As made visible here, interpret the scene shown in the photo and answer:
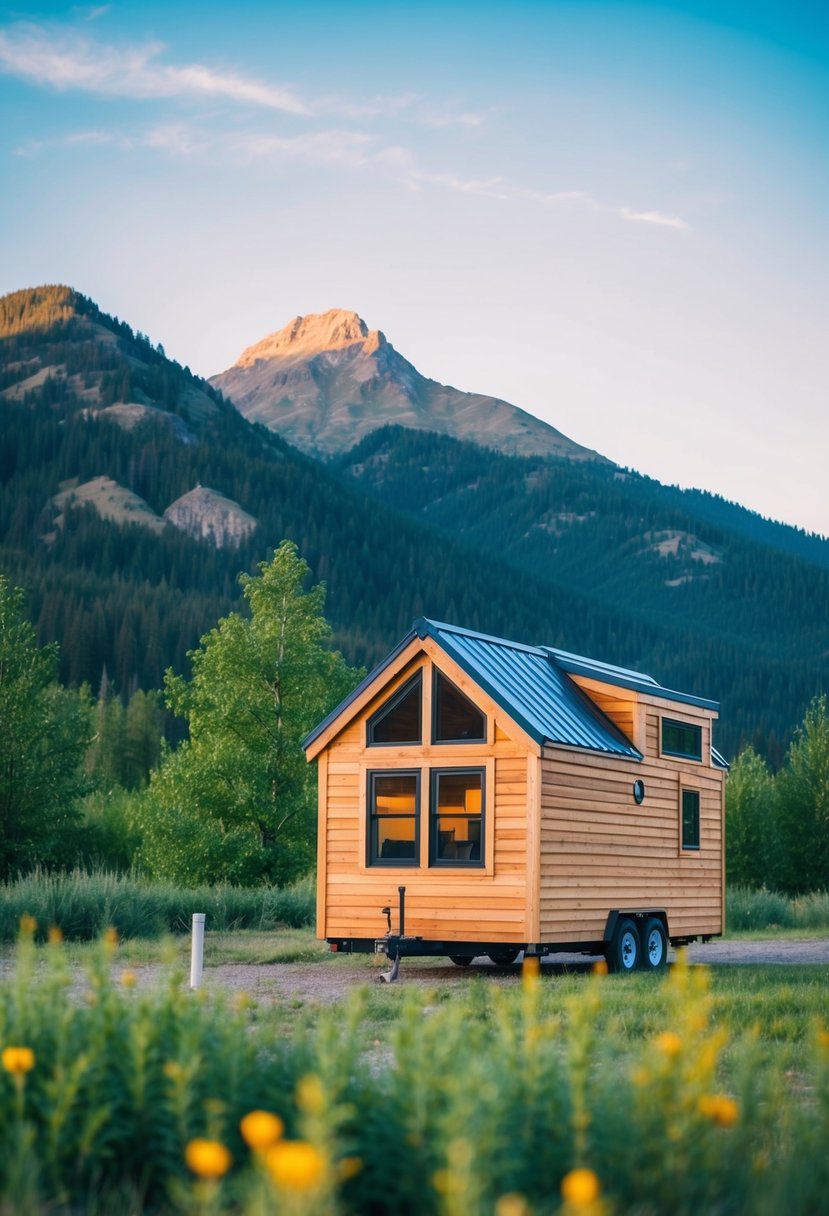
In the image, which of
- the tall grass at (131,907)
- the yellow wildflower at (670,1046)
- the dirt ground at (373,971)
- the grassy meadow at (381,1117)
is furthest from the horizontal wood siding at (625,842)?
the yellow wildflower at (670,1046)

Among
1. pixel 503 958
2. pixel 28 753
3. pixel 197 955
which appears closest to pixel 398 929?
pixel 503 958

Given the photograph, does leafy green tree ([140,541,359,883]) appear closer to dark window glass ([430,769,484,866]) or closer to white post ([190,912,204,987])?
dark window glass ([430,769,484,866])

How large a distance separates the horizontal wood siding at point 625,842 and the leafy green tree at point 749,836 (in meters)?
23.9

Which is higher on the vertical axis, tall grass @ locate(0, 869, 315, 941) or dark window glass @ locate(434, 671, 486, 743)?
dark window glass @ locate(434, 671, 486, 743)

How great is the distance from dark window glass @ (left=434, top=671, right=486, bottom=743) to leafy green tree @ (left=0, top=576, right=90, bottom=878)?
14834 millimetres

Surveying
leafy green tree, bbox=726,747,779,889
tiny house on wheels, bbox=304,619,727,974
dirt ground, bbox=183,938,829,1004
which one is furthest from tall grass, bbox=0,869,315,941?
leafy green tree, bbox=726,747,779,889

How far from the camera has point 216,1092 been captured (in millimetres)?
5648

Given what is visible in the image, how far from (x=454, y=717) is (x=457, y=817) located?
132cm

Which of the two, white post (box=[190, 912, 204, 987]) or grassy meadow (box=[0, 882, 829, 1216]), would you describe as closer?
grassy meadow (box=[0, 882, 829, 1216])

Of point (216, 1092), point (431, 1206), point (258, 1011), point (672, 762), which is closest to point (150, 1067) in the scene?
point (216, 1092)

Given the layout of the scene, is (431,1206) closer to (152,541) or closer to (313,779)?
(313,779)

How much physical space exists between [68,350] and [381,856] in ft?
608

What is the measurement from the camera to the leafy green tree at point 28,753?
30.1 meters

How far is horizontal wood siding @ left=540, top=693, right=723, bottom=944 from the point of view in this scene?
691 inches
